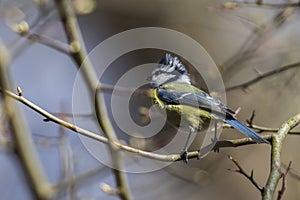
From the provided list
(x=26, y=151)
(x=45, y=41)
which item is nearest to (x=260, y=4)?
(x=45, y=41)

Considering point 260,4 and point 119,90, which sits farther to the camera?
point 260,4

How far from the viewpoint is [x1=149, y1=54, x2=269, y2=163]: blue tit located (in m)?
2.82

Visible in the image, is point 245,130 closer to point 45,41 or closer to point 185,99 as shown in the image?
point 185,99

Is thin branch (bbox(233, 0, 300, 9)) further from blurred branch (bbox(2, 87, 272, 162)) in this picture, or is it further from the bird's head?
blurred branch (bbox(2, 87, 272, 162))

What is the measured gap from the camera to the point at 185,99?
3.10 metres

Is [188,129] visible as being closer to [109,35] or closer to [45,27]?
[45,27]

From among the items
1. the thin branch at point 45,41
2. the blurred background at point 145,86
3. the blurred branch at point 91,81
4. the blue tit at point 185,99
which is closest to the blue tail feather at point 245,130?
the blue tit at point 185,99

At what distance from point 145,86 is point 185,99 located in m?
0.81

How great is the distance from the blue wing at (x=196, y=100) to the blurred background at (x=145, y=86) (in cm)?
19

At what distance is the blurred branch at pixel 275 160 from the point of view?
200cm

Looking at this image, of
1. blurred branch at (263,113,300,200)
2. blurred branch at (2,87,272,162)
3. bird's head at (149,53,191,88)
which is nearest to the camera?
blurred branch at (263,113,300,200)

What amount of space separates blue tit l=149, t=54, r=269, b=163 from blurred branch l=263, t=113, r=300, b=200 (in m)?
0.22

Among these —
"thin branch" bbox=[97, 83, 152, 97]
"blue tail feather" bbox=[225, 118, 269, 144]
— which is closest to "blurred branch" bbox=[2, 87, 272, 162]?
"blue tail feather" bbox=[225, 118, 269, 144]

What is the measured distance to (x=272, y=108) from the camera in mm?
4246
